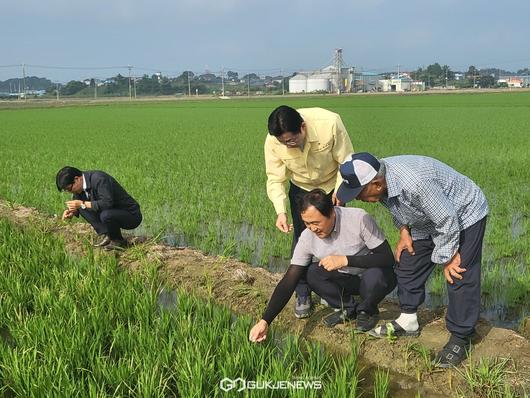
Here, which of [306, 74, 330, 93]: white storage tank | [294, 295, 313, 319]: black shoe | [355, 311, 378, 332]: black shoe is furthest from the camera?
[306, 74, 330, 93]: white storage tank

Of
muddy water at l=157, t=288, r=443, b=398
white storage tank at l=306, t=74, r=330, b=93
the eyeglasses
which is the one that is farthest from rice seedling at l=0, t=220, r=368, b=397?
white storage tank at l=306, t=74, r=330, b=93

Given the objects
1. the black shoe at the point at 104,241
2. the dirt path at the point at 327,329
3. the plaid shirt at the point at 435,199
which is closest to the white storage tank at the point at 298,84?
the black shoe at the point at 104,241

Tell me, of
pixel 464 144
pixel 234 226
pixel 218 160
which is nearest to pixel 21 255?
pixel 234 226

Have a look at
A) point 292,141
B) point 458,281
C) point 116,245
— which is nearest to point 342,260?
point 458,281

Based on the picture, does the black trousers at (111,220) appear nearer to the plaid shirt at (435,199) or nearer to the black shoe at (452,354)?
the plaid shirt at (435,199)

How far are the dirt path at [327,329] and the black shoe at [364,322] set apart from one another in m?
0.07

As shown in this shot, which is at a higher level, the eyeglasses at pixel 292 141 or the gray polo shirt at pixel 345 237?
the eyeglasses at pixel 292 141

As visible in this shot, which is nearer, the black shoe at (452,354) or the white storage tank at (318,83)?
the black shoe at (452,354)

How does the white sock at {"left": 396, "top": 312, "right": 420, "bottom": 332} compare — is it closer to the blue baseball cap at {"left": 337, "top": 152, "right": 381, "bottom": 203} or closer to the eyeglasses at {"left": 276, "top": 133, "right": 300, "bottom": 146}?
the blue baseball cap at {"left": 337, "top": 152, "right": 381, "bottom": 203}

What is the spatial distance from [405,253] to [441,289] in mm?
1214

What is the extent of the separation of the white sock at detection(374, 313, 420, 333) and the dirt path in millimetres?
65

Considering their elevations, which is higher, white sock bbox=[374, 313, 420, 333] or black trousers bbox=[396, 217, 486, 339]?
black trousers bbox=[396, 217, 486, 339]

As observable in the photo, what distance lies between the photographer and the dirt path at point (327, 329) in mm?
2715

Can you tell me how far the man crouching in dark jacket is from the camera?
447 centimetres
